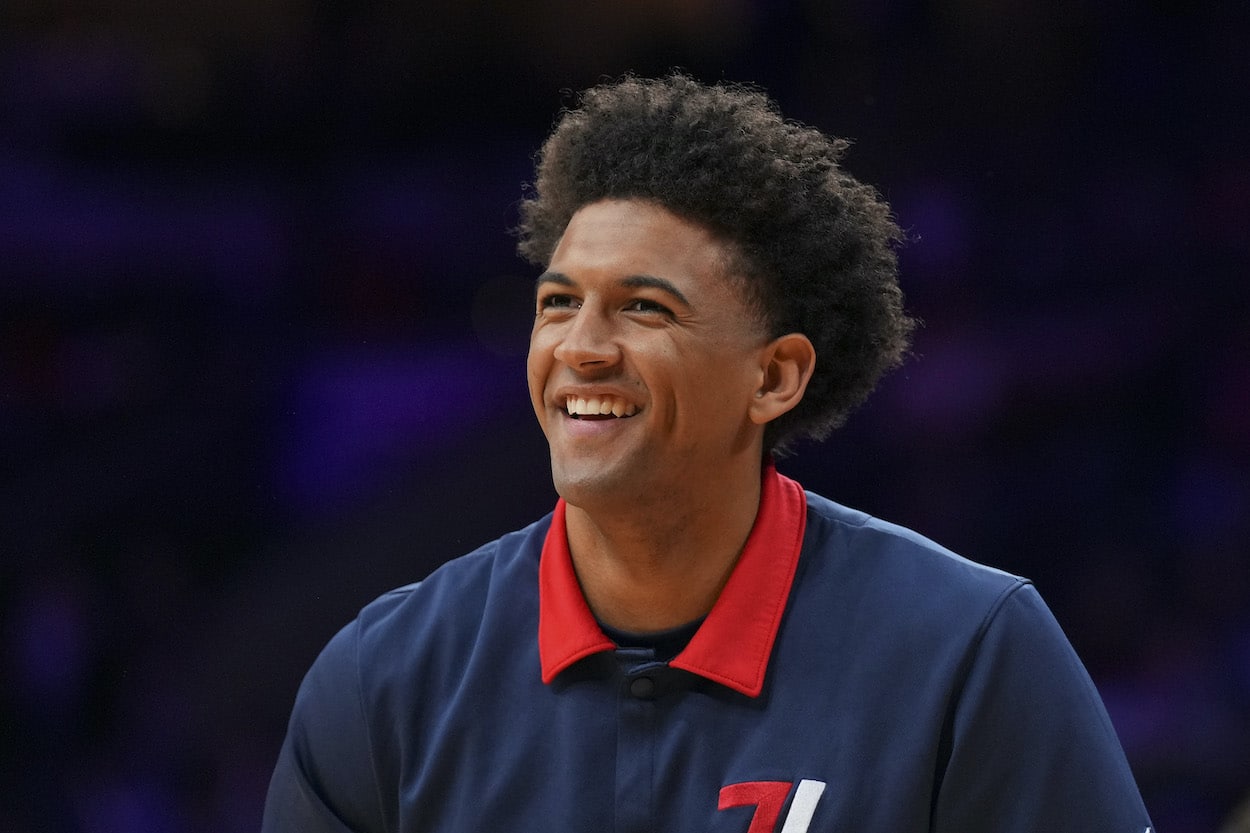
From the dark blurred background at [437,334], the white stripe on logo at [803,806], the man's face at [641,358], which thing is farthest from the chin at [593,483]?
the dark blurred background at [437,334]

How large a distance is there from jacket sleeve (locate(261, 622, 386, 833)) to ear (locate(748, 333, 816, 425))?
2.23 ft

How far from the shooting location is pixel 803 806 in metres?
1.98

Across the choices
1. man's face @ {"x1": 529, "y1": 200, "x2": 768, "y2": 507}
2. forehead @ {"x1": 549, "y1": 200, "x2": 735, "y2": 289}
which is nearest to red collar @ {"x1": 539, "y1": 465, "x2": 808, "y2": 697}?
man's face @ {"x1": 529, "y1": 200, "x2": 768, "y2": 507}

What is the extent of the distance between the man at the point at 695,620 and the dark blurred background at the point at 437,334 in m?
1.18

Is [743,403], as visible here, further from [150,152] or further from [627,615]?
[150,152]

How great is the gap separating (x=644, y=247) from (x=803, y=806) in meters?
0.76

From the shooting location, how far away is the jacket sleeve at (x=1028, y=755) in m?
1.94

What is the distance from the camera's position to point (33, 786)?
130 inches

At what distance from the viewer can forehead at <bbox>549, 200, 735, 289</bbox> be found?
2.10m

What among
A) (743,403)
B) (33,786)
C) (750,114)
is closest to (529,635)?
(743,403)

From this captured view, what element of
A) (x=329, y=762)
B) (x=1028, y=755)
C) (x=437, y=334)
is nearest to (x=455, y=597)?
(x=329, y=762)

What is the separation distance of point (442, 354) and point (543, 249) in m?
1.15

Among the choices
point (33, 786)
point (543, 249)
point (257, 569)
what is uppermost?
point (543, 249)

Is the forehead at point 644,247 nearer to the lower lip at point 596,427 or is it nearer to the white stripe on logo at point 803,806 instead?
the lower lip at point 596,427
